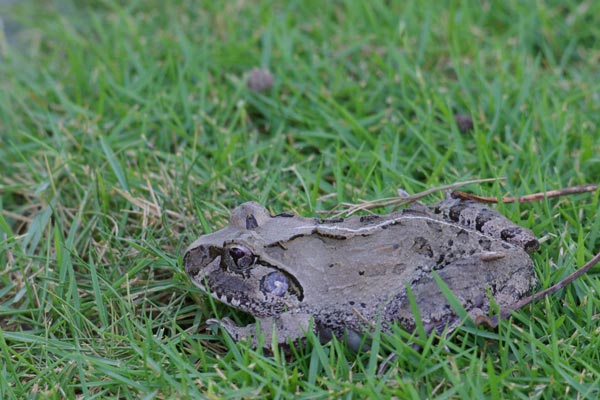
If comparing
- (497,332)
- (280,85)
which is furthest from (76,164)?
(497,332)

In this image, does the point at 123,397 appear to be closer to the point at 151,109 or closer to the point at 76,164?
the point at 76,164

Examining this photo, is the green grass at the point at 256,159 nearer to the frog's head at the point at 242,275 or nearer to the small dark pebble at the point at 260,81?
the small dark pebble at the point at 260,81

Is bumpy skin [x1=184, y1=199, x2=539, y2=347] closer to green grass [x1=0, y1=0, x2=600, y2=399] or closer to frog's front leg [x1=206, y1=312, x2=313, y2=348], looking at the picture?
frog's front leg [x1=206, y1=312, x2=313, y2=348]

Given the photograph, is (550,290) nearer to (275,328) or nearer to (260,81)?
(275,328)

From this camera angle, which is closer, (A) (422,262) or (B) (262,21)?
(A) (422,262)

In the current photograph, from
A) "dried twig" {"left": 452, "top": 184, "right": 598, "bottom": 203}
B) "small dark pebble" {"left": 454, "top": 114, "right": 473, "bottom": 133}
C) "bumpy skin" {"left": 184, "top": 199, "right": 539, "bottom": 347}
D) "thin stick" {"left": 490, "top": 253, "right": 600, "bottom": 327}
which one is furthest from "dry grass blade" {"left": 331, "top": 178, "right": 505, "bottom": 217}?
"small dark pebble" {"left": 454, "top": 114, "right": 473, "bottom": 133}

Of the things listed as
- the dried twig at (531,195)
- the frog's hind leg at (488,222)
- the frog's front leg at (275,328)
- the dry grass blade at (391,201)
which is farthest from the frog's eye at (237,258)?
the dried twig at (531,195)
